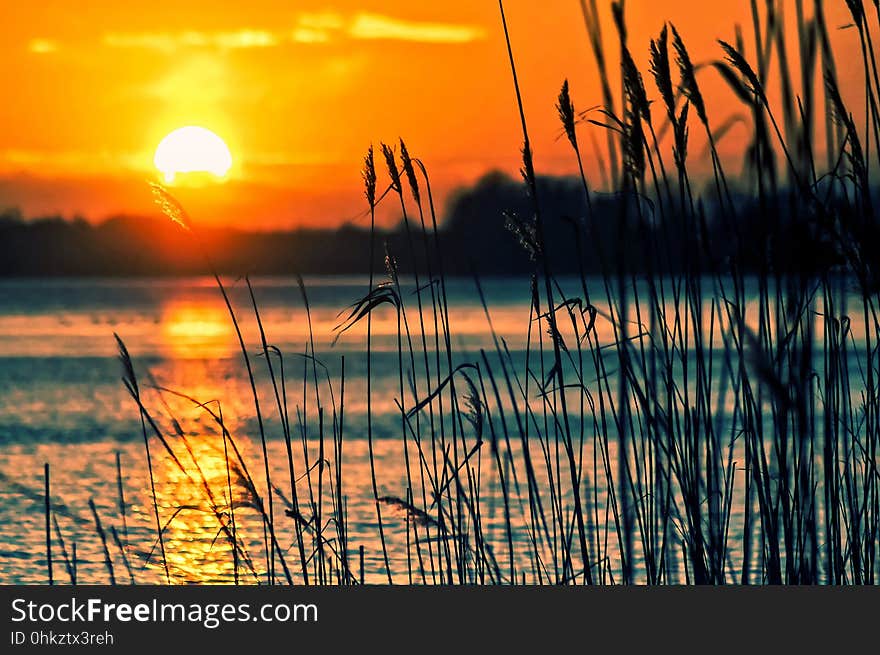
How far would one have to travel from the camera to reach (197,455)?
35.9ft

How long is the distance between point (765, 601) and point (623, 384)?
25.1 inches

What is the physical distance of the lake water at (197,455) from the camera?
4.78 metres

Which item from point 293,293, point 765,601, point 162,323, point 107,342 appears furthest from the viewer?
point 293,293

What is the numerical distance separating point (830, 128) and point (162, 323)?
4640cm

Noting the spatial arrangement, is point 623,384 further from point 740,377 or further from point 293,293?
point 293,293

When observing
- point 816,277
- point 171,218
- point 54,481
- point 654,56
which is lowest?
point 54,481

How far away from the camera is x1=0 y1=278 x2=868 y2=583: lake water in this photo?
15.7ft

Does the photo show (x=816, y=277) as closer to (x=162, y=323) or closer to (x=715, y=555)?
(x=715, y=555)

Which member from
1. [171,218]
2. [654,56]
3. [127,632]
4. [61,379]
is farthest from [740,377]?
[61,379]

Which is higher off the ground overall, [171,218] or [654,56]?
[654,56]

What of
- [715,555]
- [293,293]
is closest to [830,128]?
[715,555]

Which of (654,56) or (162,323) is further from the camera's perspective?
(162,323)

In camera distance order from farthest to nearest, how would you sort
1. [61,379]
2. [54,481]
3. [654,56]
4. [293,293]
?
[293,293]
[61,379]
[54,481]
[654,56]

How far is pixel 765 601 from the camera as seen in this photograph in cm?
256
